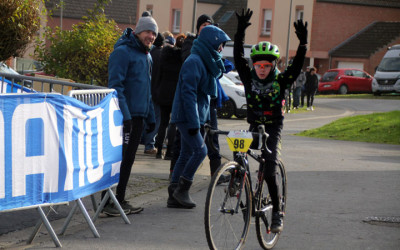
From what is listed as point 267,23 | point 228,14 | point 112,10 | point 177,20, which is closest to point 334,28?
point 267,23

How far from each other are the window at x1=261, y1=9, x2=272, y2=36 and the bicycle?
54162 mm

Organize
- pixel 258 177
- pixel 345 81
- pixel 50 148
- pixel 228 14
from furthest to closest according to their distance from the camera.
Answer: pixel 228 14
pixel 345 81
pixel 258 177
pixel 50 148

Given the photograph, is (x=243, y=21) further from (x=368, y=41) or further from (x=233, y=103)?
(x=368, y=41)

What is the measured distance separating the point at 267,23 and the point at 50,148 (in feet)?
180

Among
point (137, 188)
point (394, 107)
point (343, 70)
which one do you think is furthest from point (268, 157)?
point (343, 70)

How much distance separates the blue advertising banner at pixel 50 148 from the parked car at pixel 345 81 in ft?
140

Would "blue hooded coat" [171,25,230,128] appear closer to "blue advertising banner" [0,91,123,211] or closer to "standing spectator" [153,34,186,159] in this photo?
"blue advertising banner" [0,91,123,211]

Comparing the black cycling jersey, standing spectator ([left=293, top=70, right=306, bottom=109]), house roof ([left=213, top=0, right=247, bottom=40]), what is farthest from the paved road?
house roof ([left=213, top=0, right=247, bottom=40])

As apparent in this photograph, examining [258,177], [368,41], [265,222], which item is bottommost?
[265,222]

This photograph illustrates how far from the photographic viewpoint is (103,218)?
317 inches

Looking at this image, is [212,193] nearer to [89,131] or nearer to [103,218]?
[89,131]

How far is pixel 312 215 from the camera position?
8648 millimetres

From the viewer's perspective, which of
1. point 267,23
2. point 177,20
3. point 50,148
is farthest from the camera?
point 177,20

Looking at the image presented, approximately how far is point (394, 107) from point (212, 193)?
31.1 meters
